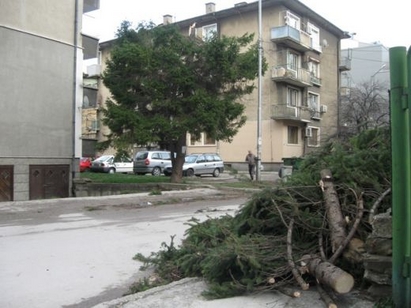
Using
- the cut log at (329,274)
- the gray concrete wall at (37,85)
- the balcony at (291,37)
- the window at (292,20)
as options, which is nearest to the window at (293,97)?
the balcony at (291,37)

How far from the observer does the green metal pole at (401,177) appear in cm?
343

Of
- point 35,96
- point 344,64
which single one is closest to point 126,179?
point 35,96

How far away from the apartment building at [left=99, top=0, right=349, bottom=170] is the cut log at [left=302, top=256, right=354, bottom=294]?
107ft

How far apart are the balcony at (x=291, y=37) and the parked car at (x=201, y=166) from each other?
12.0 metres

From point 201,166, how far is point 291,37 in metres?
13.8

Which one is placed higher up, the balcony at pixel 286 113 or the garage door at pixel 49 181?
the balcony at pixel 286 113

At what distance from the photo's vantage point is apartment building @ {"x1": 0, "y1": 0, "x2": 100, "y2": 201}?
1869 centimetres

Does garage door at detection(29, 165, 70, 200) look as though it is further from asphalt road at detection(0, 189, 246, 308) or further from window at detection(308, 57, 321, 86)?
window at detection(308, 57, 321, 86)

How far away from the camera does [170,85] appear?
21.3 meters

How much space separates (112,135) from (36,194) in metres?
4.37

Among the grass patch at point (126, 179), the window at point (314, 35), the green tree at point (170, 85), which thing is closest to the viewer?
the green tree at point (170, 85)

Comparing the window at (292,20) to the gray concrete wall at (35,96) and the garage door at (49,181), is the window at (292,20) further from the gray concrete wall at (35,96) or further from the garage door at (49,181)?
the garage door at (49,181)

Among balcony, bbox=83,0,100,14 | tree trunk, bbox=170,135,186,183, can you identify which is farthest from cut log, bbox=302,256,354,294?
balcony, bbox=83,0,100,14

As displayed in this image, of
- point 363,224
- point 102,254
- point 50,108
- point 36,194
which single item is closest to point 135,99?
point 50,108
